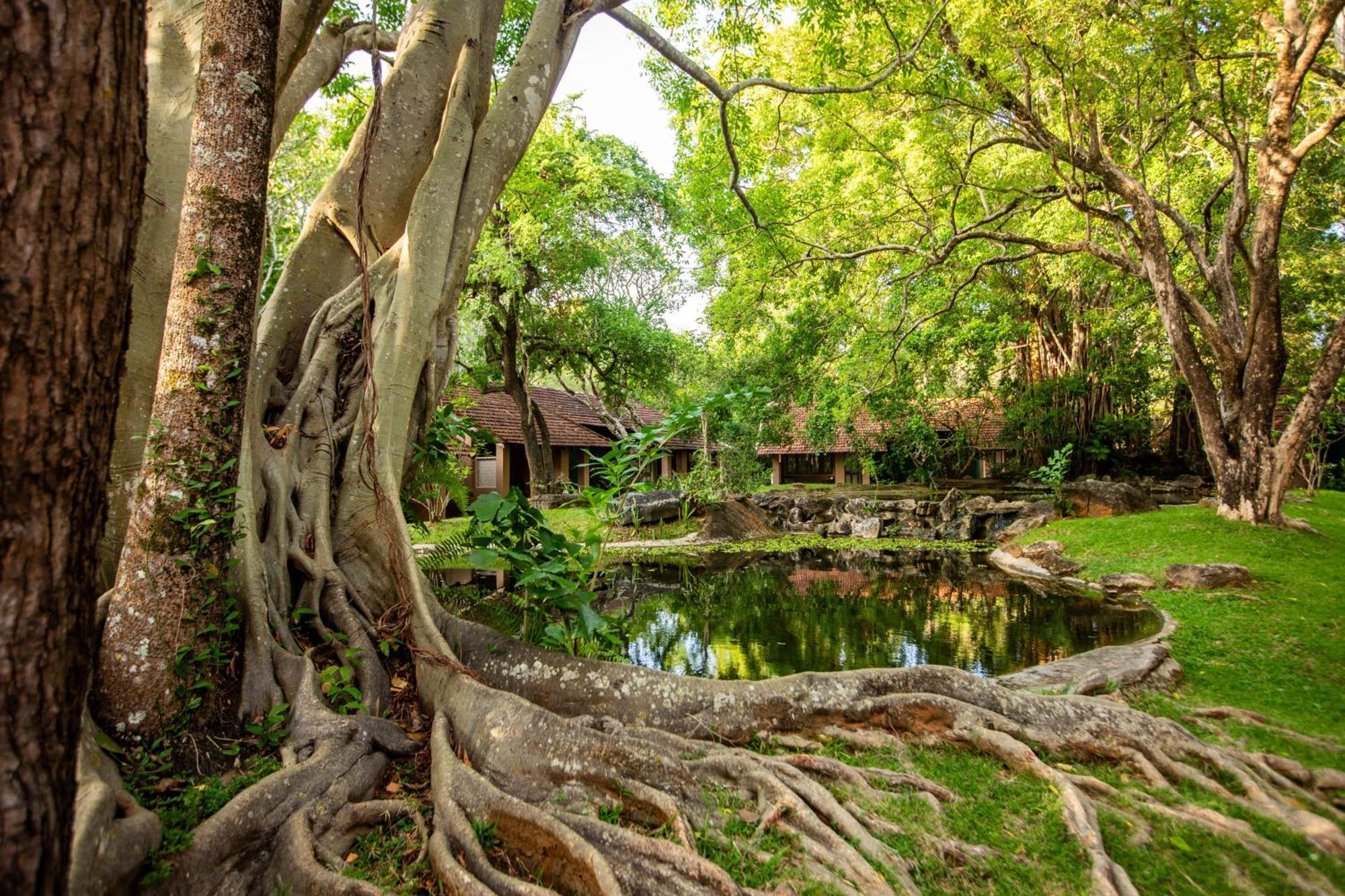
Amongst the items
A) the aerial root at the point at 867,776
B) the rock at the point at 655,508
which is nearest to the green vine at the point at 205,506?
the aerial root at the point at 867,776

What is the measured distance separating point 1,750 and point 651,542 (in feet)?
42.4

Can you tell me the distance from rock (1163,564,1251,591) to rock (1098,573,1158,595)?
0.28 meters

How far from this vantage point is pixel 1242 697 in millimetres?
3832

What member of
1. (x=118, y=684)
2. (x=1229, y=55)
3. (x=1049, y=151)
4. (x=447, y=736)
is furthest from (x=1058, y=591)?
(x=118, y=684)

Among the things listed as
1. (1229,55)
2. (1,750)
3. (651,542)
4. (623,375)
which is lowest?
(651,542)

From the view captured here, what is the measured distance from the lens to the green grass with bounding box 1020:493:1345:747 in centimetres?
373

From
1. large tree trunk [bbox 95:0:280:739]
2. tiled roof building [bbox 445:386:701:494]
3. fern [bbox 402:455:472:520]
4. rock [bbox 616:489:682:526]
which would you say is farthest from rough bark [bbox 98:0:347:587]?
tiled roof building [bbox 445:386:701:494]

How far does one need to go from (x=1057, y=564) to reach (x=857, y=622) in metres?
4.45

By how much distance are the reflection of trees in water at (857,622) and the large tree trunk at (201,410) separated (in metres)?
3.70

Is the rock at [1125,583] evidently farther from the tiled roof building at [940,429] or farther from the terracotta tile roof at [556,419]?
the terracotta tile roof at [556,419]

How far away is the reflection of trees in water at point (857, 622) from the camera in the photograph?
5.58 metres

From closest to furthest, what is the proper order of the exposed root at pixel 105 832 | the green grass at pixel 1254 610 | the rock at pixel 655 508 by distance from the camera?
the exposed root at pixel 105 832 < the green grass at pixel 1254 610 < the rock at pixel 655 508

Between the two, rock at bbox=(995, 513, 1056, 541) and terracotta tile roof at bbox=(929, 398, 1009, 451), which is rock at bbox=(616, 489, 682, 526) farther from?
terracotta tile roof at bbox=(929, 398, 1009, 451)

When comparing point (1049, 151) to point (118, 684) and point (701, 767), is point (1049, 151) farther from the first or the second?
point (118, 684)
